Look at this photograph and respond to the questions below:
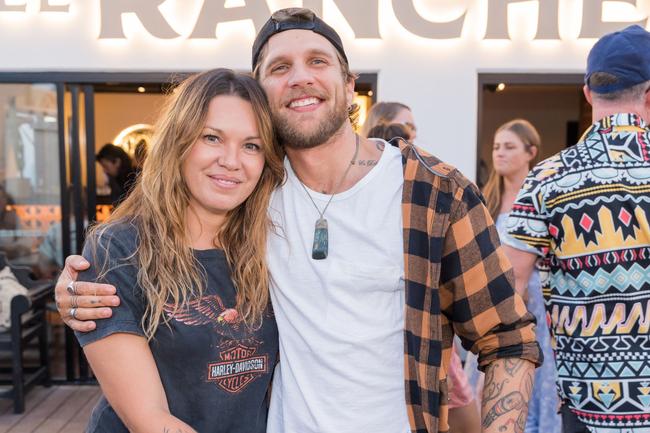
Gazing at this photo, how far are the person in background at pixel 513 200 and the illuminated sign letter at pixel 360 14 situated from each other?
1353 millimetres

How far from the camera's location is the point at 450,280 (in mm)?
1620

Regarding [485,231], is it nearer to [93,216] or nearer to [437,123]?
[437,123]

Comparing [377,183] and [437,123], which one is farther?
[437,123]

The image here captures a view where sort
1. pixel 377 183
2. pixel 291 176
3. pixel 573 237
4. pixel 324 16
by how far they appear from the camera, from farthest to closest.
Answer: pixel 324 16
pixel 573 237
pixel 291 176
pixel 377 183

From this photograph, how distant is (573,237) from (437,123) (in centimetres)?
306

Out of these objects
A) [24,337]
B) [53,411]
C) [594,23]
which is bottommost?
[53,411]

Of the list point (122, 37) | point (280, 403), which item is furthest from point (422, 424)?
point (122, 37)

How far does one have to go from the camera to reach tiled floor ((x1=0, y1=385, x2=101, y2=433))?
4375 mm

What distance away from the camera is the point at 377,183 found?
1.69 meters

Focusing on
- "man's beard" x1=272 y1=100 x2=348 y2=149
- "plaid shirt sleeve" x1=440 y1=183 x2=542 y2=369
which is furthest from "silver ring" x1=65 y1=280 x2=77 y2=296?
"plaid shirt sleeve" x1=440 y1=183 x2=542 y2=369

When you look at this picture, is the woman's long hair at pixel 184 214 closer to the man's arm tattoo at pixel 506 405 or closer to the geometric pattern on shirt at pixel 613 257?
the man's arm tattoo at pixel 506 405

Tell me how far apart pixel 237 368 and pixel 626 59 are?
1669mm

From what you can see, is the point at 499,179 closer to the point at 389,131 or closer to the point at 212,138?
the point at 389,131

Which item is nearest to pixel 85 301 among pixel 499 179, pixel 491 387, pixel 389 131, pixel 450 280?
pixel 450 280
